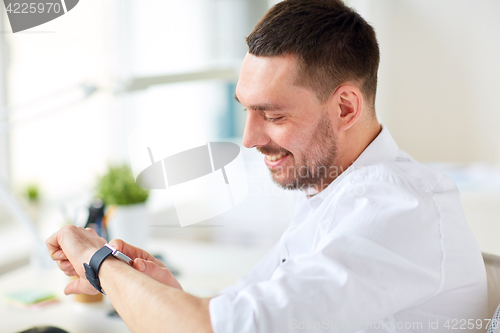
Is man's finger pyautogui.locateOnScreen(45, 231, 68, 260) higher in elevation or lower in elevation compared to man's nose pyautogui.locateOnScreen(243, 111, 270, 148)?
lower

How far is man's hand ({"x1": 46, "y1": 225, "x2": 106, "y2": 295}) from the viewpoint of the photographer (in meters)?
0.73

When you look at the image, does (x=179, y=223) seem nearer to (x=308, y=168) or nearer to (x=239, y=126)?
(x=239, y=126)

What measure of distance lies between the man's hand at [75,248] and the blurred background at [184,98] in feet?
1.23

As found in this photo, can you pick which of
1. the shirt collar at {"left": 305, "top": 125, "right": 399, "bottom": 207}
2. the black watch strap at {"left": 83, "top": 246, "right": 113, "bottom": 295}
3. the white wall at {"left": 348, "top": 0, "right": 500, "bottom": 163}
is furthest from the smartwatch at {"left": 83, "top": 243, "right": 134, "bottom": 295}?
the white wall at {"left": 348, "top": 0, "right": 500, "bottom": 163}

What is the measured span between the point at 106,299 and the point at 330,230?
716mm

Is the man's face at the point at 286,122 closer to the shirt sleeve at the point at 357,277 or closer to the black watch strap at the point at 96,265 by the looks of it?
the shirt sleeve at the point at 357,277

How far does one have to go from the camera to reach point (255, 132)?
87cm

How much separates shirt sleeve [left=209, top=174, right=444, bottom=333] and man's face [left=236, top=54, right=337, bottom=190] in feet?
0.72

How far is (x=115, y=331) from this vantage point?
996 mm

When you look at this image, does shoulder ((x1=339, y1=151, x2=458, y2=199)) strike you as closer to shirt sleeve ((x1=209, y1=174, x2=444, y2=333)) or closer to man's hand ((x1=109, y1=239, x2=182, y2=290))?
shirt sleeve ((x1=209, y1=174, x2=444, y2=333))

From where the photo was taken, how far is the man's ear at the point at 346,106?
33.2 inches

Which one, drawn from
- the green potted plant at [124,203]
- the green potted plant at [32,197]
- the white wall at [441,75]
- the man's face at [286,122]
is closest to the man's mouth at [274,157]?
the man's face at [286,122]

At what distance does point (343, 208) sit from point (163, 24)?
1974mm

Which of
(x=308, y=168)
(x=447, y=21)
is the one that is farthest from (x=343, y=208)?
(x=447, y=21)
